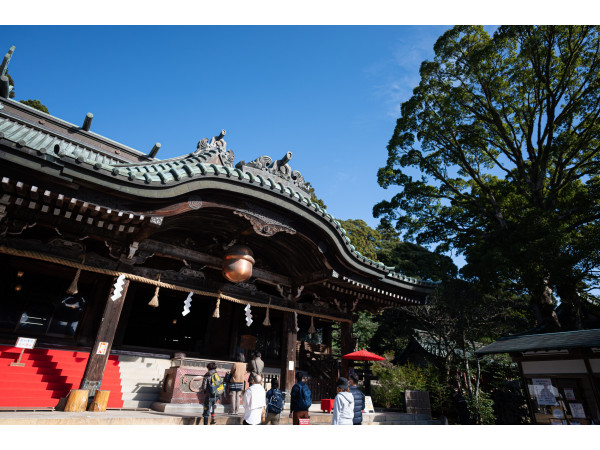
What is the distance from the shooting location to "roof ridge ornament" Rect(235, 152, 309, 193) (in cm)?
1008

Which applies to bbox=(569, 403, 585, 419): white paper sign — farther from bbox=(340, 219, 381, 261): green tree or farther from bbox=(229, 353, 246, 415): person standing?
bbox=(340, 219, 381, 261): green tree

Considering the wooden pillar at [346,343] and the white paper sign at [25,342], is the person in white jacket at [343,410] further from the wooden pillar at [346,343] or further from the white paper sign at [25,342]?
the wooden pillar at [346,343]

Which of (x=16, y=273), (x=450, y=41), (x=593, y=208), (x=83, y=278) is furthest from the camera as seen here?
(x=450, y=41)

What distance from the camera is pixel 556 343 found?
8.72 metres

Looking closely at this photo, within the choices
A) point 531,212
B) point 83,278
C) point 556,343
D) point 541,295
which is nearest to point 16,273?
point 83,278

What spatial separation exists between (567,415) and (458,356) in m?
8.23

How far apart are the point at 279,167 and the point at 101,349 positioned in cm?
704

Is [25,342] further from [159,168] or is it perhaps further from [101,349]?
[159,168]

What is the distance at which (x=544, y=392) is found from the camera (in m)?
8.98

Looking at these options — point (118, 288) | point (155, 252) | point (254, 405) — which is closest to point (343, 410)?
point (254, 405)

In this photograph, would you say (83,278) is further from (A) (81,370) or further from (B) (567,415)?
(B) (567,415)

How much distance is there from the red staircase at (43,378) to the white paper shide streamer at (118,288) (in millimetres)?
2234

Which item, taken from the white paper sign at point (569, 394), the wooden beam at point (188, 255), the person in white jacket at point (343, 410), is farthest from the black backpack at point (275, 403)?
the white paper sign at point (569, 394)

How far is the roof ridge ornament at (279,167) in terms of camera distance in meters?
10.1
